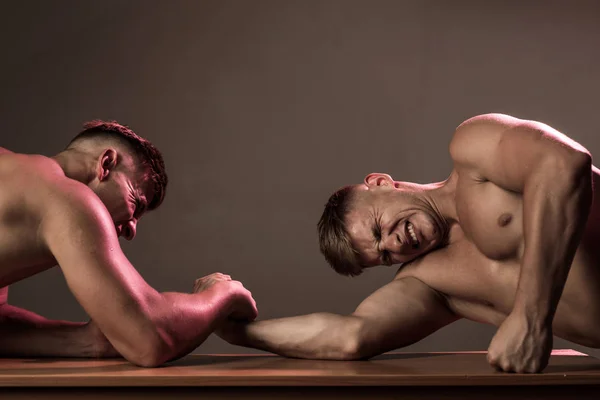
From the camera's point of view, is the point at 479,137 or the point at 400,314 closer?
the point at 479,137

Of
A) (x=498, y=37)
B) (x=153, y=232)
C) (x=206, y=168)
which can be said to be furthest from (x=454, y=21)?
(x=153, y=232)

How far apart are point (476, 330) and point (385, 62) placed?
1.43 meters

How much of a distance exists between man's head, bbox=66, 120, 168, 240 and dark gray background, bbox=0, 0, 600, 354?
5.83 feet

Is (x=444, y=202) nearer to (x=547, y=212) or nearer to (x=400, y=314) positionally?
(x=400, y=314)

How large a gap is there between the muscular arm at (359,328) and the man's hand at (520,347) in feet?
1.65

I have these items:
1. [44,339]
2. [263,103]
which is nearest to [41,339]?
[44,339]

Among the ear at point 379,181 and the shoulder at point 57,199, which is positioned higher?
the shoulder at point 57,199

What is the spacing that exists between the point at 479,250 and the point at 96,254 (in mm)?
1044

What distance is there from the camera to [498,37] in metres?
4.39

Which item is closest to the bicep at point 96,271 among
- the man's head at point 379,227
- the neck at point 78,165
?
the neck at point 78,165

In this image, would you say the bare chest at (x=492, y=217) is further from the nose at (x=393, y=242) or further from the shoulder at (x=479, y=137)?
the nose at (x=393, y=242)

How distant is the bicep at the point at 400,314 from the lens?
2.33 metres

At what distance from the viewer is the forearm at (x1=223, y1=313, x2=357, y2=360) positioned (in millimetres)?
2287

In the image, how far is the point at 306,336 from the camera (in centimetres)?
232
